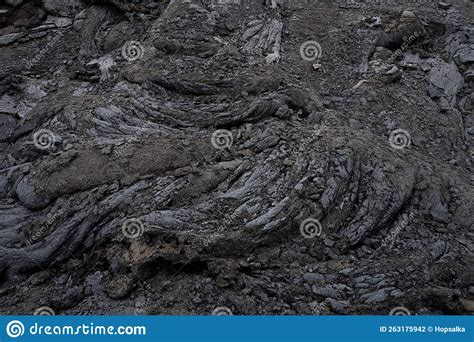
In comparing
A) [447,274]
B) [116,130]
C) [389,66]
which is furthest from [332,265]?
[389,66]

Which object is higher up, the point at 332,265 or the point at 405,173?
the point at 405,173

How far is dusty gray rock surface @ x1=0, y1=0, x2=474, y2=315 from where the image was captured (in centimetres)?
903

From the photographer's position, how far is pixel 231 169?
10523 millimetres

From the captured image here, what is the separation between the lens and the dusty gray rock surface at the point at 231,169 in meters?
9.03

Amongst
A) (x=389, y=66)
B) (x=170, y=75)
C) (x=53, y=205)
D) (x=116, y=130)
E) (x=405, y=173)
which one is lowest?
(x=53, y=205)

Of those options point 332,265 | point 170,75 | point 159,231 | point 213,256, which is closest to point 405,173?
point 332,265

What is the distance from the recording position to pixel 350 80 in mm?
14008

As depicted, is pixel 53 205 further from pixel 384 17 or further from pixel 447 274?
pixel 384 17

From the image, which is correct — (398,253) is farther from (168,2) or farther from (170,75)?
(168,2)

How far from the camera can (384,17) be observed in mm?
16297

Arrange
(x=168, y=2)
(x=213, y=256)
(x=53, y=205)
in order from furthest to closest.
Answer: (x=168, y=2)
(x=53, y=205)
(x=213, y=256)

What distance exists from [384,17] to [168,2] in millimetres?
8069

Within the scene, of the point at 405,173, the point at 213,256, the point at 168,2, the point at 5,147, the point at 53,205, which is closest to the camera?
the point at 213,256

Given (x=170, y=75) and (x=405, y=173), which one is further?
(x=170, y=75)
